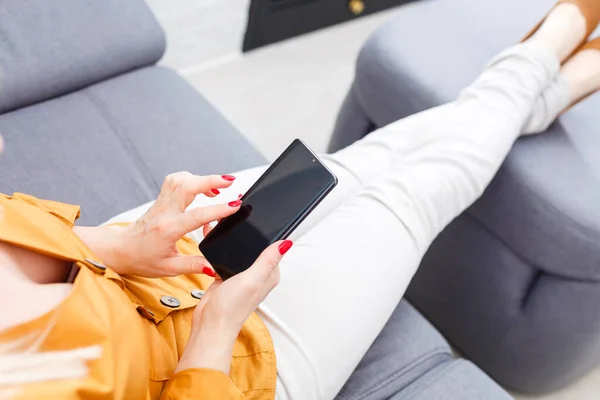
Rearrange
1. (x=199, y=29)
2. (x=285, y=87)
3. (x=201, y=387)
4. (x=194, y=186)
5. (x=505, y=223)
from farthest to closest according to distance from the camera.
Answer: (x=199, y=29), (x=285, y=87), (x=505, y=223), (x=194, y=186), (x=201, y=387)

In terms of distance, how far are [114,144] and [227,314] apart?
549 mm

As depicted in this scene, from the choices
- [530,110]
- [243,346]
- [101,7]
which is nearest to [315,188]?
[243,346]

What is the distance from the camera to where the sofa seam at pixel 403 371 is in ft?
2.84

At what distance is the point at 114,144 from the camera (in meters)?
1.10

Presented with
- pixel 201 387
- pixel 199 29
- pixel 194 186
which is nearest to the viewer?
pixel 201 387

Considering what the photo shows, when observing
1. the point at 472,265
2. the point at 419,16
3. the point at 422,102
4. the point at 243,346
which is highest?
the point at 419,16

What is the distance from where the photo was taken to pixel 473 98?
3.41 feet

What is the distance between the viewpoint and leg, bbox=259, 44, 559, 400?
793 millimetres

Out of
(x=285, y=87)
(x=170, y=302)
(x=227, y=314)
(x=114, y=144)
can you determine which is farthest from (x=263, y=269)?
(x=285, y=87)

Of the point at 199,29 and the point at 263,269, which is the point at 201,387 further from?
the point at 199,29

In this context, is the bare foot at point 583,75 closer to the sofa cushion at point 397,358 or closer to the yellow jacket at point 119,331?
the sofa cushion at point 397,358

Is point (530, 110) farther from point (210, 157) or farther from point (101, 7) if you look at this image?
point (101, 7)

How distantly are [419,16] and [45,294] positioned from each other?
3.37ft

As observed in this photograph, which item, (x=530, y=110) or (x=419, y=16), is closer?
(x=530, y=110)
